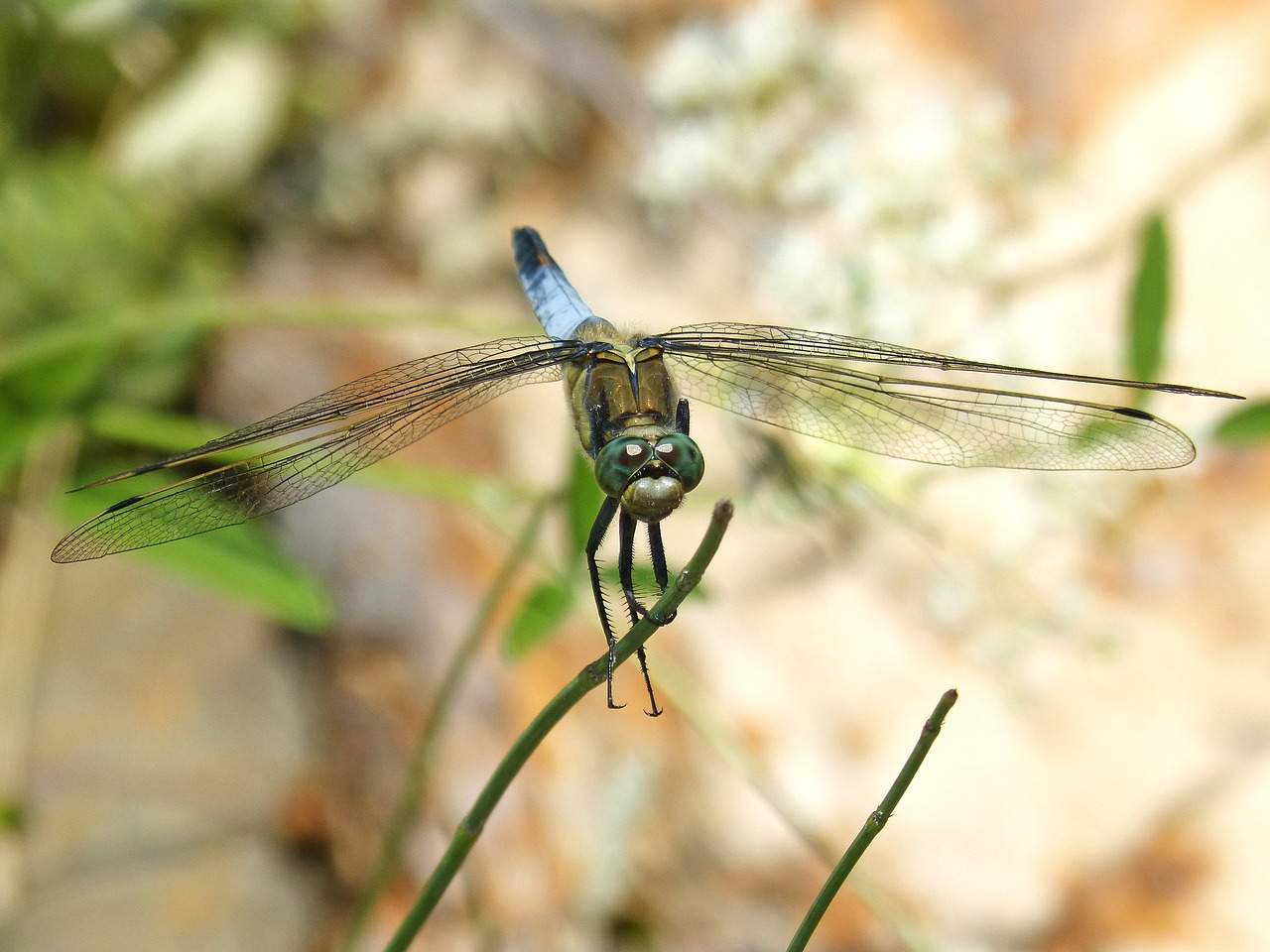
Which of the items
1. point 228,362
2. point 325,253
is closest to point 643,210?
point 325,253

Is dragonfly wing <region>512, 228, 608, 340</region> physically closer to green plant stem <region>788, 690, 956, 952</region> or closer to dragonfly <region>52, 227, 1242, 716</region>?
dragonfly <region>52, 227, 1242, 716</region>

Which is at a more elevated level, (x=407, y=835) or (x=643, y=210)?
(x=643, y=210)

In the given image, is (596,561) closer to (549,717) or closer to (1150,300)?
(549,717)

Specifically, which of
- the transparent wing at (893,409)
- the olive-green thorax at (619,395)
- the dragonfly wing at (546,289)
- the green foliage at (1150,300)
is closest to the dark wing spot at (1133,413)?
the transparent wing at (893,409)

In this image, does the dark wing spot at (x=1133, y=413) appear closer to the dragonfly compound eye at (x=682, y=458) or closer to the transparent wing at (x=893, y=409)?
the transparent wing at (x=893, y=409)

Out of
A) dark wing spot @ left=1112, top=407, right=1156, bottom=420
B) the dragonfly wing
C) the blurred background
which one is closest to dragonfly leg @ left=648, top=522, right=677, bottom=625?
the blurred background

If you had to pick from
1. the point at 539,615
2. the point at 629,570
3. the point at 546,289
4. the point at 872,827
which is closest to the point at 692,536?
the point at 546,289

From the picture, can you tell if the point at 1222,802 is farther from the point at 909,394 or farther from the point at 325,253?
the point at 325,253
